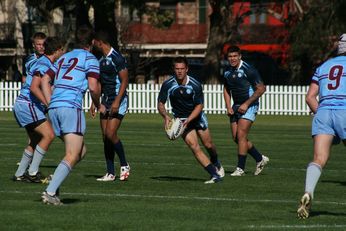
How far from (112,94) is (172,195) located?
266cm

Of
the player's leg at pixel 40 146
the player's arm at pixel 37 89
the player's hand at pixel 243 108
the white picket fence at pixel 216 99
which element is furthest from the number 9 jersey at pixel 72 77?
the white picket fence at pixel 216 99

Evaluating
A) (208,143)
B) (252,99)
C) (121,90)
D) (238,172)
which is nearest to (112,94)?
(121,90)

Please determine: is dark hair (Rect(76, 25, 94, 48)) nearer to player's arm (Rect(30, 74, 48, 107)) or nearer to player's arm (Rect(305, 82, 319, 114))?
player's arm (Rect(30, 74, 48, 107))

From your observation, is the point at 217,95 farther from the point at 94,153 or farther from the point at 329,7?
the point at 94,153

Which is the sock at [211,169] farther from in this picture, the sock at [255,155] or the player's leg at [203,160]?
the sock at [255,155]

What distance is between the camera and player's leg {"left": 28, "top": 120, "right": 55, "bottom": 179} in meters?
15.9

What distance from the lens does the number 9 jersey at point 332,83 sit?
1232 centimetres

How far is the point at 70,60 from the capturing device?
13.4m

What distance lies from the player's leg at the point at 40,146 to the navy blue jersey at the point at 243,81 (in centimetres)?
339

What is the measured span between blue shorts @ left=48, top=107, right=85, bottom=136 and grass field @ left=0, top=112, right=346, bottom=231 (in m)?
0.86

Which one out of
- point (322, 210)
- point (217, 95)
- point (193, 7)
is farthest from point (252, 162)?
point (193, 7)

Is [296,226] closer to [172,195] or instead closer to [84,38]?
[172,195]

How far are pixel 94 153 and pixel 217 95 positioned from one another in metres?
22.7

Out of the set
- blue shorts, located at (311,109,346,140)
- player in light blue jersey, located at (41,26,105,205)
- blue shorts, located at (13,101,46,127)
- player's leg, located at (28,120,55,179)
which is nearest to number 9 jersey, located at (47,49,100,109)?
player in light blue jersey, located at (41,26,105,205)
